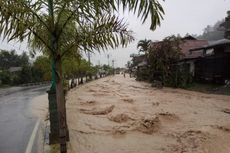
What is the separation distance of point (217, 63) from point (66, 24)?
23.6m

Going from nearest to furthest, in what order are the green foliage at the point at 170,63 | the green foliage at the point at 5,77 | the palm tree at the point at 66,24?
the palm tree at the point at 66,24 → the green foliage at the point at 170,63 → the green foliage at the point at 5,77

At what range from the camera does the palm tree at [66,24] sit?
4.98 metres

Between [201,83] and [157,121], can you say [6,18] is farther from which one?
[201,83]

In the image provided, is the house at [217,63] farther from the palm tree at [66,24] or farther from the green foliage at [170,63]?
the palm tree at [66,24]

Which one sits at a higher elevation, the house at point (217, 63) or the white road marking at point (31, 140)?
the house at point (217, 63)

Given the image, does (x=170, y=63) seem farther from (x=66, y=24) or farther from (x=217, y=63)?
(x=66, y=24)

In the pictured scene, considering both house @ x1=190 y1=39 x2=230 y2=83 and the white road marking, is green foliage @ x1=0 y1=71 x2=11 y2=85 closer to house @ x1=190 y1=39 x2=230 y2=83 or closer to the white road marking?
house @ x1=190 y1=39 x2=230 y2=83

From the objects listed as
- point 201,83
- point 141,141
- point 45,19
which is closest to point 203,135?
point 141,141

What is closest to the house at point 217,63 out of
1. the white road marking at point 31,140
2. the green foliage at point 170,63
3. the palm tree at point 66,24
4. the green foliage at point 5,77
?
the green foliage at point 170,63

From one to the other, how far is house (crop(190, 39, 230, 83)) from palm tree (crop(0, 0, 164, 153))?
21709 mm

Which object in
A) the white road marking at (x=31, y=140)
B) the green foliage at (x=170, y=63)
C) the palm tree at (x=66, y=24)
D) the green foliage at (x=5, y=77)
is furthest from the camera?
the green foliage at (x=5, y=77)

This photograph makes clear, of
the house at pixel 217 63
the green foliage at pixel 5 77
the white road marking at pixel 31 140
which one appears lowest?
the white road marking at pixel 31 140

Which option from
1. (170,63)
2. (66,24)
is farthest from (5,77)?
(66,24)

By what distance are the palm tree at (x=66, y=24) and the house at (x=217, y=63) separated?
21709 millimetres
